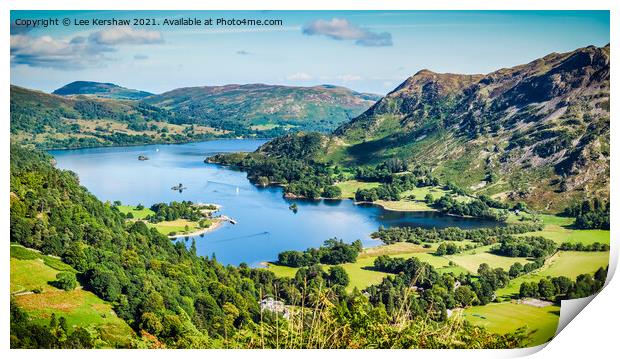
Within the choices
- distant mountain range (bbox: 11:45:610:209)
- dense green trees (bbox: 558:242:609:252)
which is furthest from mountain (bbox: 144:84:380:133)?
dense green trees (bbox: 558:242:609:252)

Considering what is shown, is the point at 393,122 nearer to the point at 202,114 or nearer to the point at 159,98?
the point at 202,114

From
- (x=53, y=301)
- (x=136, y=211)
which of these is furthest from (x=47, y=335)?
(x=136, y=211)

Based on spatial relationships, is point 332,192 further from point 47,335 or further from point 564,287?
point 47,335

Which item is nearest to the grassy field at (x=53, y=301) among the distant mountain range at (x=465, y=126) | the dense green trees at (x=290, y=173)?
the distant mountain range at (x=465, y=126)

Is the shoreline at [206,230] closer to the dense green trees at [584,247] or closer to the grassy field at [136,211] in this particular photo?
the grassy field at [136,211]

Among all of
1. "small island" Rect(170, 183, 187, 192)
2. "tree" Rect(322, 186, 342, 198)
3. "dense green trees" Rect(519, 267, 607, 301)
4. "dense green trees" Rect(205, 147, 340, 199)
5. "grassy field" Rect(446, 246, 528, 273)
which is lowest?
"grassy field" Rect(446, 246, 528, 273)

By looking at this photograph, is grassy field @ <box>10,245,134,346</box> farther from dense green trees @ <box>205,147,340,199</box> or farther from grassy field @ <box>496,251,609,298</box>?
dense green trees @ <box>205,147,340,199</box>

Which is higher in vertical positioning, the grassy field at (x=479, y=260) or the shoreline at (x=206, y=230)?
the shoreline at (x=206, y=230)
